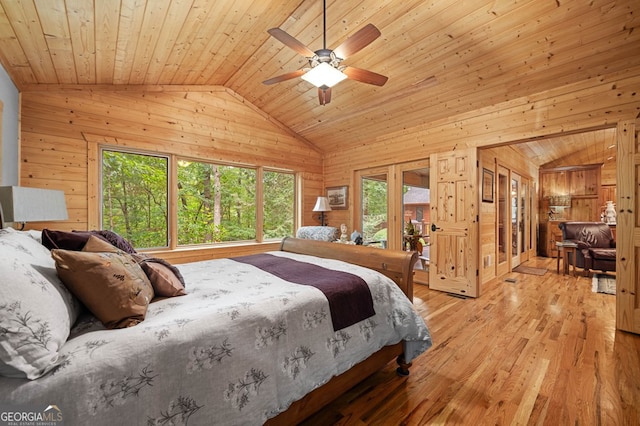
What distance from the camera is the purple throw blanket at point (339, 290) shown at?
1.60 meters

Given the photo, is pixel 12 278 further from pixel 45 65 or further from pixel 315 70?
pixel 45 65

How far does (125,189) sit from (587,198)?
10170mm

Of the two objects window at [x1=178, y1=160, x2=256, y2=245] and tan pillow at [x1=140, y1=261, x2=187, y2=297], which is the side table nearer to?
window at [x1=178, y1=160, x2=256, y2=245]

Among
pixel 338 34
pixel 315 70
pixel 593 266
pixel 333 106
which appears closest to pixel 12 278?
pixel 315 70

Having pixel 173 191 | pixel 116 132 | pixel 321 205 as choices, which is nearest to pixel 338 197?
pixel 321 205

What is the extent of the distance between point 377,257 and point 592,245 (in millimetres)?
5247

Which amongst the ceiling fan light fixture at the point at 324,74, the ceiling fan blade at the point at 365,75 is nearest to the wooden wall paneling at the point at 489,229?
the ceiling fan blade at the point at 365,75

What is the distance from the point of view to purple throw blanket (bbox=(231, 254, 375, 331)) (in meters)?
1.60

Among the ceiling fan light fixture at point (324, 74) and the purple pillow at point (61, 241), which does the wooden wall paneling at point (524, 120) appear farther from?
the purple pillow at point (61, 241)

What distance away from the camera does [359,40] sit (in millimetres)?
2166

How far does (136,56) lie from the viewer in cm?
304

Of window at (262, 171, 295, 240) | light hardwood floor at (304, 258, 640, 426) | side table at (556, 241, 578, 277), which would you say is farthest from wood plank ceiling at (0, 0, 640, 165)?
side table at (556, 241, 578, 277)

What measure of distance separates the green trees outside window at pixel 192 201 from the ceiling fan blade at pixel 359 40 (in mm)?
3076

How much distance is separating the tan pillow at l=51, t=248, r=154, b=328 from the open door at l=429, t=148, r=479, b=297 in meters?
3.94
